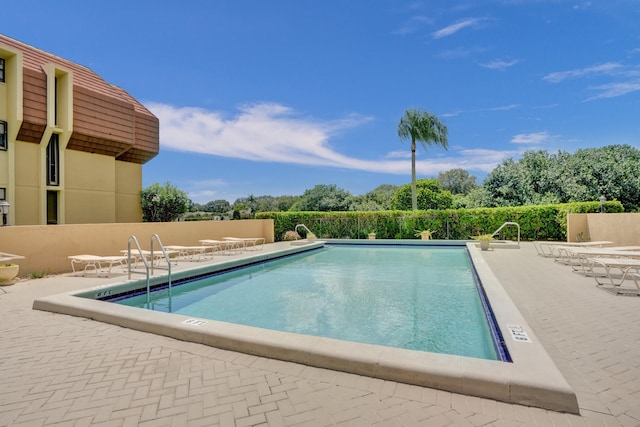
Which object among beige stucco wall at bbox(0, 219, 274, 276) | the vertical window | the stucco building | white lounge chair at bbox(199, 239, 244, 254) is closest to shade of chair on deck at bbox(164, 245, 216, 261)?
beige stucco wall at bbox(0, 219, 274, 276)

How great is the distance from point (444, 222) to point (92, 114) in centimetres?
1842

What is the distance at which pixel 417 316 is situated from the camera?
5414 mm

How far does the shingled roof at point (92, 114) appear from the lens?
47.6 feet

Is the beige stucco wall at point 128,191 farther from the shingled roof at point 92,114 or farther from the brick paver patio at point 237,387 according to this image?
the brick paver patio at point 237,387

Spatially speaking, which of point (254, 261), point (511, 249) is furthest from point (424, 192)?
point (254, 261)

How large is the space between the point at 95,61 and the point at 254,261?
17.2 metres

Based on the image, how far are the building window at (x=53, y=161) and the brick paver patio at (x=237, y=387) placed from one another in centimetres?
1404

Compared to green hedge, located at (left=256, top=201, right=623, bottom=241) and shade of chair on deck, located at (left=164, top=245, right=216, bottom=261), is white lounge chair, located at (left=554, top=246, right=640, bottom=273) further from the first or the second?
shade of chair on deck, located at (left=164, top=245, right=216, bottom=261)

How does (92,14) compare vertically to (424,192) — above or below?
above

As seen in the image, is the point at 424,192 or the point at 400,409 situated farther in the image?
the point at 424,192

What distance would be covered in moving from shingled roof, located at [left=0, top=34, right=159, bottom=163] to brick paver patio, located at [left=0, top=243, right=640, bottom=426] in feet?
46.1

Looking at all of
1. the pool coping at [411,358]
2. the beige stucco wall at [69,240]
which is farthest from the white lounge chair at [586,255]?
the beige stucco wall at [69,240]

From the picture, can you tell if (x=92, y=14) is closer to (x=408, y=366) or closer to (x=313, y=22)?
(x=313, y=22)

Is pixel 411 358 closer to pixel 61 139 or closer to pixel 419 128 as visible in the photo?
pixel 61 139
